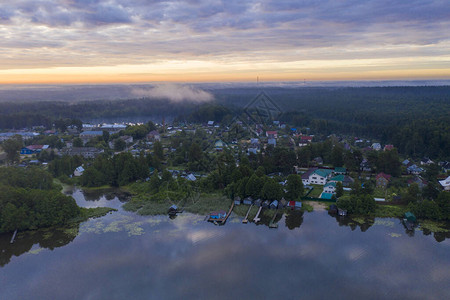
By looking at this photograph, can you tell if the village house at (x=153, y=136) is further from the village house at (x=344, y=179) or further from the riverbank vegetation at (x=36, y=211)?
the village house at (x=344, y=179)

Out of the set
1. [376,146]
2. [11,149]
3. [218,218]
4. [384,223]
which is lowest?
[376,146]

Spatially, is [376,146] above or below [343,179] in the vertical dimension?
below

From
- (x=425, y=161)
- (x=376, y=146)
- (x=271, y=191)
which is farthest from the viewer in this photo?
(x=376, y=146)

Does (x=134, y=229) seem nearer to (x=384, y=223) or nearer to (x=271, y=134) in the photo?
(x=384, y=223)

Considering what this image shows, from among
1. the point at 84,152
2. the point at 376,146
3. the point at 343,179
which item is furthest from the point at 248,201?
the point at 376,146

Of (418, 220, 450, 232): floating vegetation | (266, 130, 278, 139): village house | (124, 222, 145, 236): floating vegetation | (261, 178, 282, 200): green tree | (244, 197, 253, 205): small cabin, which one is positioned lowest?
(266, 130, 278, 139): village house

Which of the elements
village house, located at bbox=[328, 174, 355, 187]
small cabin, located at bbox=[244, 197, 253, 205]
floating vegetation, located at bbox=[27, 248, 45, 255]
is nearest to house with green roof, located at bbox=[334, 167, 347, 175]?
village house, located at bbox=[328, 174, 355, 187]

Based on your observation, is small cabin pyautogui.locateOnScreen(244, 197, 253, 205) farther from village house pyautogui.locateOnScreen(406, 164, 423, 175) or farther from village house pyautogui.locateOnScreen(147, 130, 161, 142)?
village house pyautogui.locateOnScreen(147, 130, 161, 142)

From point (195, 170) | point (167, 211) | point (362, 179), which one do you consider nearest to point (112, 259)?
point (167, 211)
